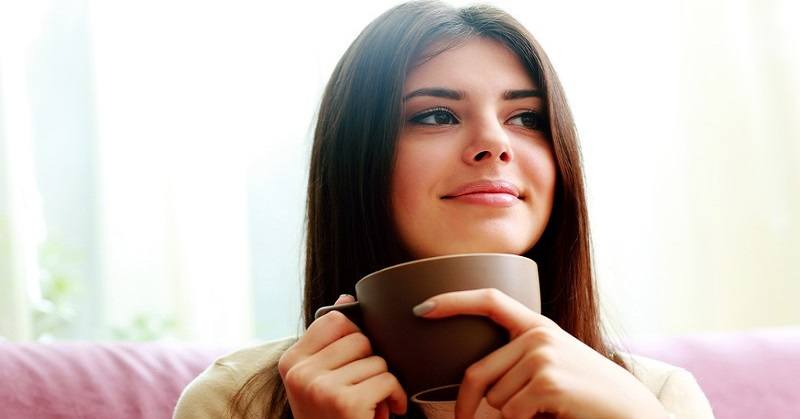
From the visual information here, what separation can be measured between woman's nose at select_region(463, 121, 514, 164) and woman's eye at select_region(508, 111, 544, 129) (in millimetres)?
113

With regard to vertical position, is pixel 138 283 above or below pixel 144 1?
below

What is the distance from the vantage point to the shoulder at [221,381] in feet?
3.72

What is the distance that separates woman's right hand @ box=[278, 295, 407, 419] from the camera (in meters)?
0.80

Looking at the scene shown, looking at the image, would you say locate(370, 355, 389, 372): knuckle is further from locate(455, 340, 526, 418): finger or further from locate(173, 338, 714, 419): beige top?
locate(173, 338, 714, 419): beige top

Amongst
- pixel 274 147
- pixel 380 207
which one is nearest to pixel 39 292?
pixel 274 147

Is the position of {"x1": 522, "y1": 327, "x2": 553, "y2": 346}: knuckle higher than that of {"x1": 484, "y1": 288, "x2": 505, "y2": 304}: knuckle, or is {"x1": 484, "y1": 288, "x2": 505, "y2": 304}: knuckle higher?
{"x1": 484, "y1": 288, "x2": 505, "y2": 304}: knuckle

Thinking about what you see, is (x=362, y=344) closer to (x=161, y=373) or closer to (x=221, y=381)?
(x=221, y=381)

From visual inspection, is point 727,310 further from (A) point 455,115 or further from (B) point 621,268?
(A) point 455,115

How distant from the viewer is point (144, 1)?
210 centimetres

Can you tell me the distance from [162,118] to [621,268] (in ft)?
3.76

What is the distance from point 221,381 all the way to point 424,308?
0.53 meters

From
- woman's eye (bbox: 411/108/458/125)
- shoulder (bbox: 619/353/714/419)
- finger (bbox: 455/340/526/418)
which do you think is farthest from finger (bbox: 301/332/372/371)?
shoulder (bbox: 619/353/714/419)

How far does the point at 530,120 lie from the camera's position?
3.93ft

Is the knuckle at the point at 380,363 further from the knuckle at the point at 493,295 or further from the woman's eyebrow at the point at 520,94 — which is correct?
the woman's eyebrow at the point at 520,94
